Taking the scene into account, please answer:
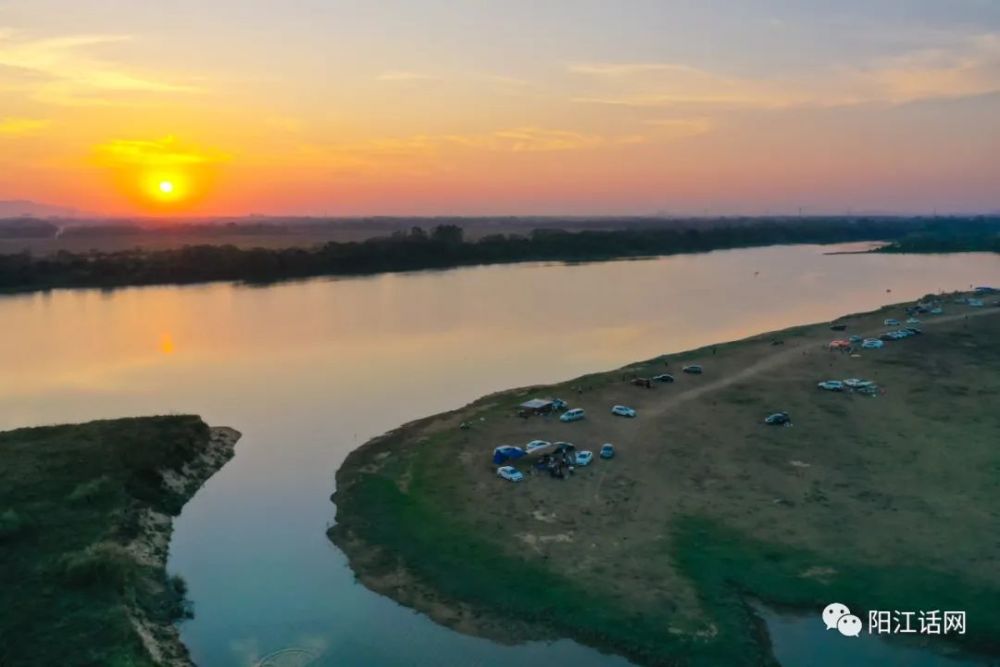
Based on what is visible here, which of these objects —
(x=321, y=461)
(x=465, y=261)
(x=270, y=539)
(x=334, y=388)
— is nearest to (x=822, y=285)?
(x=465, y=261)

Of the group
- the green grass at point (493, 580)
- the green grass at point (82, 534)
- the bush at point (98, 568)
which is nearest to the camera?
the green grass at point (82, 534)

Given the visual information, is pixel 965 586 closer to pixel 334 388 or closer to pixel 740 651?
pixel 740 651

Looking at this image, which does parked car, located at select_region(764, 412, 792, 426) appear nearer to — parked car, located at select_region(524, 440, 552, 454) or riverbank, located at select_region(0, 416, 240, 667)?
parked car, located at select_region(524, 440, 552, 454)

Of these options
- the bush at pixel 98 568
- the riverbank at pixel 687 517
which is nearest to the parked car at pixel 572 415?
the riverbank at pixel 687 517

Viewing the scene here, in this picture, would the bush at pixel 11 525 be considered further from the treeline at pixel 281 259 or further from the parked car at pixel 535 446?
the treeline at pixel 281 259

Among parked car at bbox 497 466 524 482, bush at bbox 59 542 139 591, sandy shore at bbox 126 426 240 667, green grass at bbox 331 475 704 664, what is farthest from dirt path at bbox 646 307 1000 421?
bush at bbox 59 542 139 591

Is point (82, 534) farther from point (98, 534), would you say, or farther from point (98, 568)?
point (98, 568)
